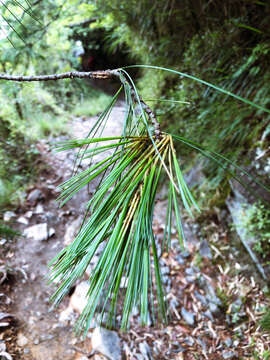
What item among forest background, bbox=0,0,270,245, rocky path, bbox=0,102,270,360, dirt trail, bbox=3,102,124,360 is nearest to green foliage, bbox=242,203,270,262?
forest background, bbox=0,0,270,245

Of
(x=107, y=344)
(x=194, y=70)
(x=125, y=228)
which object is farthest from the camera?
(x=194, y=70)

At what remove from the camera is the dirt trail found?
1.10m

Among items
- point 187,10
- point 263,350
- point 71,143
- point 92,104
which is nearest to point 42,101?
point 92,104

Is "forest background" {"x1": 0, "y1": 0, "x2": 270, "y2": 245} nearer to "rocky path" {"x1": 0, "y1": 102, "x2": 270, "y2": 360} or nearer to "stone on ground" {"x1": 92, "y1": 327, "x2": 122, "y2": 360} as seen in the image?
"rocky path" {"x1": 0, "y1": 102, "x2": 270, "y2": 360}

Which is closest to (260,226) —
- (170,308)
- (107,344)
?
(170,308)

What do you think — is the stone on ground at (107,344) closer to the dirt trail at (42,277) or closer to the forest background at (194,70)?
the dirt trail at (42,277)

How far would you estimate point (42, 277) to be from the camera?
1379 mm

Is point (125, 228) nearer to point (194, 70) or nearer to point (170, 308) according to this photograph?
point (170, 308)

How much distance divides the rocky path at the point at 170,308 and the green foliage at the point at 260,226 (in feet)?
0.77

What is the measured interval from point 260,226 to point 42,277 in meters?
1.41

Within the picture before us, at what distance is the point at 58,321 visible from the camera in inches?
49.1

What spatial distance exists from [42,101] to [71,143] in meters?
2.77

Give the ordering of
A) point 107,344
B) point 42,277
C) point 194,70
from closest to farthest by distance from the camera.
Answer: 1. point 107,344
2. point 42,277
3. point 194,70

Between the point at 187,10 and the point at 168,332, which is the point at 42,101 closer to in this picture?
the point at 187,10
